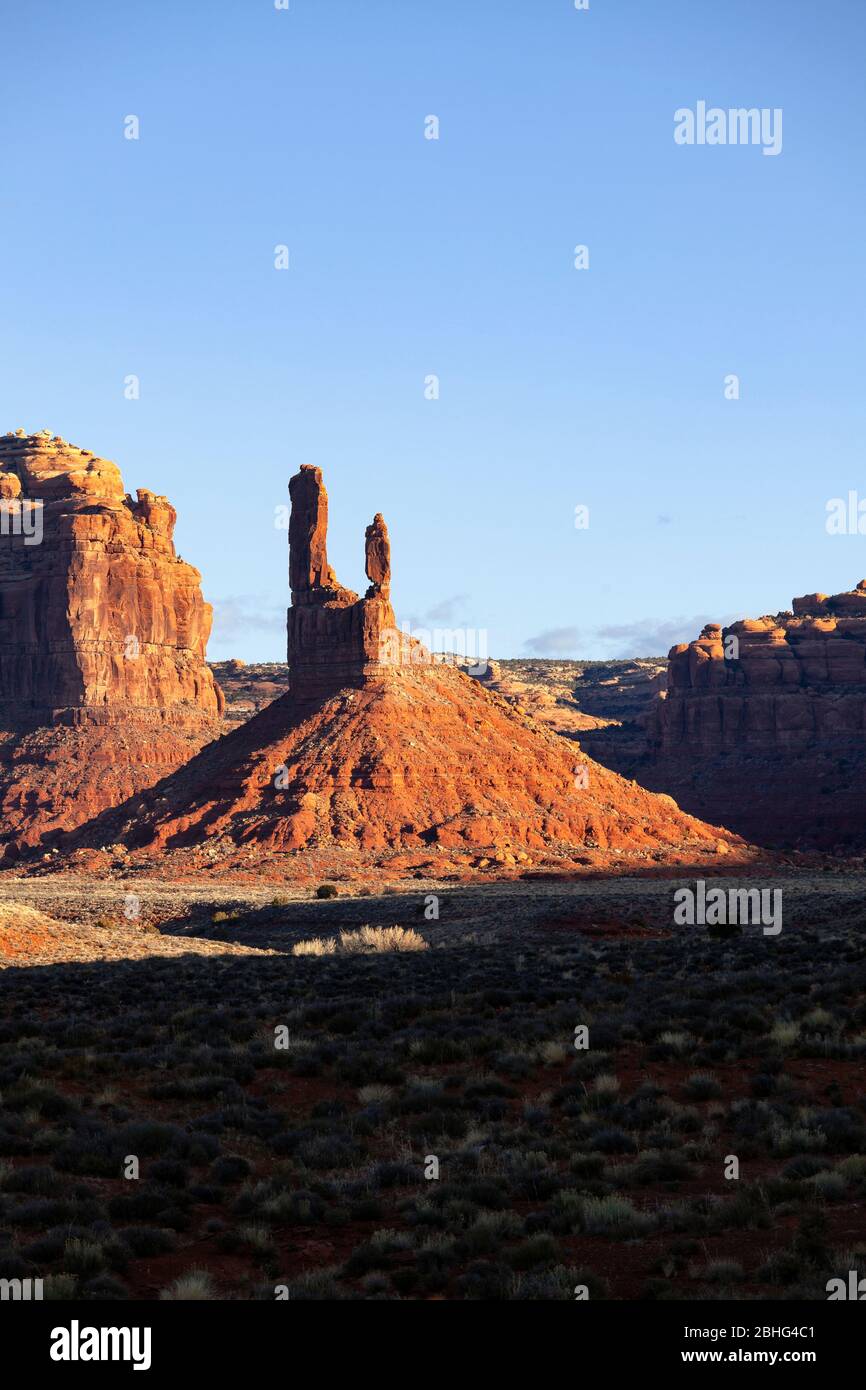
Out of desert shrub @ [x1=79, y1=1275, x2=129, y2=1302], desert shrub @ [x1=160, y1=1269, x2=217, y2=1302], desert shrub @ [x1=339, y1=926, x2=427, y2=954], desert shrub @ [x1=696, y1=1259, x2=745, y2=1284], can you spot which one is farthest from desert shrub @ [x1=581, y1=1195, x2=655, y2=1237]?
desert shrub @ [x1=339, y1=926, x2=427, y2=954]

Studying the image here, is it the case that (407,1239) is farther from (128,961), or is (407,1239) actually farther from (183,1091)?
(128,961)

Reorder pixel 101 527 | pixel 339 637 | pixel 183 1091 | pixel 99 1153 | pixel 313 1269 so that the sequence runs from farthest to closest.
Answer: pixel 101 527
pixel 339 637
pixel 183 1091
pixel 99 1153
pixel 313 1269

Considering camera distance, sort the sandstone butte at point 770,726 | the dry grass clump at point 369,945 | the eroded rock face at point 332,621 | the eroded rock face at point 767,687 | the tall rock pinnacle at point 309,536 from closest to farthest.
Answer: the dry grass clump at point 369,945, the eroded rock face at point 332,621, the tall rock pinnacle at point 309,536, the sandstone butte at point 770,726, the eroded rock face at point 767,687

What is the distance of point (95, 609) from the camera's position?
146 m

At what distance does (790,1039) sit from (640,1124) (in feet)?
17.1

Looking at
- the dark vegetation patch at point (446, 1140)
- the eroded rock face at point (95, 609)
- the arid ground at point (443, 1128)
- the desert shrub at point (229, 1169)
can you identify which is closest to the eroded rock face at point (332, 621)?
the eroded rock face at point (95, 609)

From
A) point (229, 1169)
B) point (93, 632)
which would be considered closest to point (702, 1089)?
point (229, 1169)

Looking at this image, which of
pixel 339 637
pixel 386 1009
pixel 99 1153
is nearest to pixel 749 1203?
pixel 99 1153

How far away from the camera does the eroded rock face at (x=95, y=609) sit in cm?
14475

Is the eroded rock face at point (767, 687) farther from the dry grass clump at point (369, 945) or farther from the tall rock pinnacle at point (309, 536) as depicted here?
the dry grass clump at point (369, 945)

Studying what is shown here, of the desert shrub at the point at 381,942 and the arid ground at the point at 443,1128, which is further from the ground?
the arid ground at the point at 443,1128

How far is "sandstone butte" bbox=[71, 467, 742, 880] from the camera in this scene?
9331 cm

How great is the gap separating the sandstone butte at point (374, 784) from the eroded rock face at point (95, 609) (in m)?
35.0
